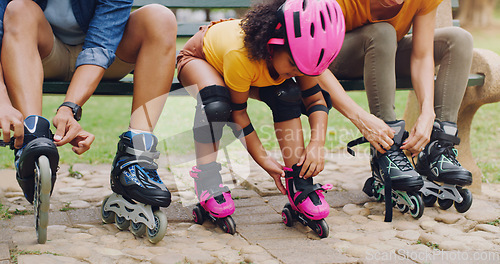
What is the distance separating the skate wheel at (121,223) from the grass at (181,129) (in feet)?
2.18

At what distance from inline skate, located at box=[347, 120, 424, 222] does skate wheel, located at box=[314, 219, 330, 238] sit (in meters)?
0.36

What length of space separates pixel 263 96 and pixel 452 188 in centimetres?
96

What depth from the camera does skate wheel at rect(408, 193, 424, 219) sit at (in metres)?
2.35

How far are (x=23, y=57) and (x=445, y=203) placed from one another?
1887 millimetres

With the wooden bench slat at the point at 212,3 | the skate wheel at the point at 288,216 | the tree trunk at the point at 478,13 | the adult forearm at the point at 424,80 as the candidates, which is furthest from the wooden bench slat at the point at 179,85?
the tree trunk at the point at 478,13

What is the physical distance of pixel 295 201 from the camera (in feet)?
7.27

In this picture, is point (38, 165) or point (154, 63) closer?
point (38, 165)

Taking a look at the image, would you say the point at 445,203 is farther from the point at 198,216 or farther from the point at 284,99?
the point at 198,216

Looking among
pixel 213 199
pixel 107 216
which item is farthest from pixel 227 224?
pixel 107 216

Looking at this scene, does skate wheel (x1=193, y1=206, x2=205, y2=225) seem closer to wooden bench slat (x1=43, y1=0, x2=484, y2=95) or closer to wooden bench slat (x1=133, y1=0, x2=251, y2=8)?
wooden bench slat (x1=43, y1=0, x2=484, y2=95)

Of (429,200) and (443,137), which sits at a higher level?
(443,137)

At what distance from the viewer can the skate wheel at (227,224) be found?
2.21 metres

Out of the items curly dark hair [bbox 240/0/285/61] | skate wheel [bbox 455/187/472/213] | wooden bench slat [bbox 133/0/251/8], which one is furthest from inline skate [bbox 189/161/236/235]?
wooden bench slat [bbox 133/0/251/8]

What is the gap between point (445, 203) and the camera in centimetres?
253
